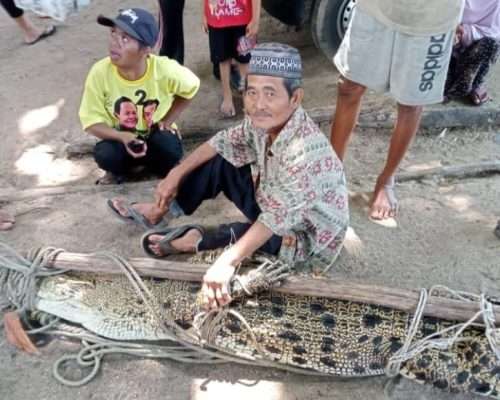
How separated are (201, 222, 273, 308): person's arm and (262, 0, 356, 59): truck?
2.04 m

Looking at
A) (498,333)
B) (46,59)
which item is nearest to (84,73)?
(46,59)

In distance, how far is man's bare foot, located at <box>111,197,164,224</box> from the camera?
2256 millimetres

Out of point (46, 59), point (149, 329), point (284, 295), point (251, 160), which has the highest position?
point (251, 160)

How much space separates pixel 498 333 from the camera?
170 cm

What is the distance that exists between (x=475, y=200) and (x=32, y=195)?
7.04 ft

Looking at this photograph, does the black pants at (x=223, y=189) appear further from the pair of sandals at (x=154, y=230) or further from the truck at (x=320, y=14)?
the truck at (x=320, y=14)

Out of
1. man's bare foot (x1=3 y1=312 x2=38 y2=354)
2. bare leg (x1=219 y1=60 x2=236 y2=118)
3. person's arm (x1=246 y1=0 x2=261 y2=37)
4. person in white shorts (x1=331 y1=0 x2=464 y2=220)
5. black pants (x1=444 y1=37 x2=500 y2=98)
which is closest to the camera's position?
man's bare foot (x1=3 y1=312 x2=38 y2=354)

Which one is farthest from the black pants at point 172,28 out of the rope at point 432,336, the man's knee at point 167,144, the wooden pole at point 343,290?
the rope at point 432,336

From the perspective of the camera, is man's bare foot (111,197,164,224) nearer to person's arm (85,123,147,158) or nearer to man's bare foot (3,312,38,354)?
person's arm (85,123,147,158)

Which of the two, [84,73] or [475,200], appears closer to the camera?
[475,200]

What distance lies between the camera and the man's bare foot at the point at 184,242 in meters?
2.17

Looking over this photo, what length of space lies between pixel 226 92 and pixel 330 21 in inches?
30.6

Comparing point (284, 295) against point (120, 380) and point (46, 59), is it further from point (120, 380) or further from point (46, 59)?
point (46, 59)

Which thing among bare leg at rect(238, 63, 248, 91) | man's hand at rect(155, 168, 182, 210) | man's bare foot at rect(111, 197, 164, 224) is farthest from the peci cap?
bare leg at rect(238, 63, 248, 91)
